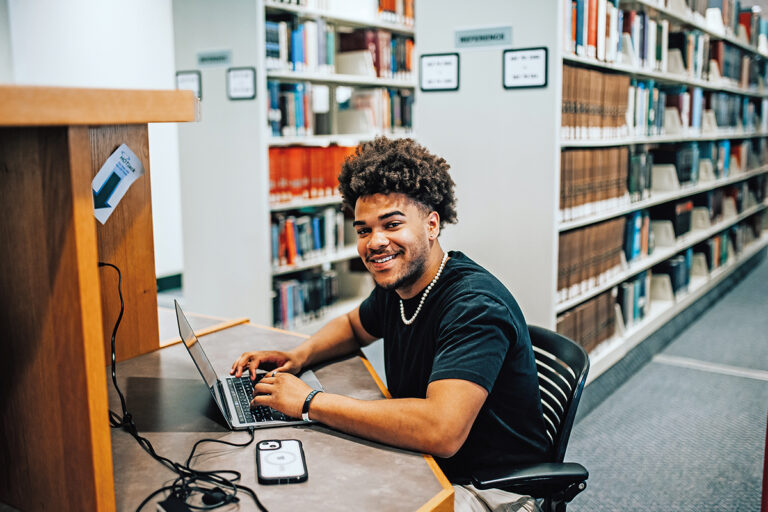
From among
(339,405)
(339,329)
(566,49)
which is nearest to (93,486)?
(339,405)

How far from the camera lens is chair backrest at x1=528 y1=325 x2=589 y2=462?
153 centimetres

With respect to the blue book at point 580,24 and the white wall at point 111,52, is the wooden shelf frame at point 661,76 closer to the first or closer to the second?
the blue book at point 580,24

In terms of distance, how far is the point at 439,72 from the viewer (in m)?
3.03

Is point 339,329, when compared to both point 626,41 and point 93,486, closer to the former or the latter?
point 93,486

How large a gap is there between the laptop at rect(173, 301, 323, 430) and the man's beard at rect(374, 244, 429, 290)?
0.36 meters

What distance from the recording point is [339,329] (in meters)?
1.85

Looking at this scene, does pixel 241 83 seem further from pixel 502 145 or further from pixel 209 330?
pixel 209 330

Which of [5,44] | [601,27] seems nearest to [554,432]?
[601,27]

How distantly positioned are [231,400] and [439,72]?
1.98 meters

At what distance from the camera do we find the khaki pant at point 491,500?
4.62 ft

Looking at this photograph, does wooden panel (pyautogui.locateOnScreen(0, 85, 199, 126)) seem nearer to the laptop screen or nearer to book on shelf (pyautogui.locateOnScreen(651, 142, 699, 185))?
the laptop screen

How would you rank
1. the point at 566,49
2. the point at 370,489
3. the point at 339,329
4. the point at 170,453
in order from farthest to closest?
the point at 566,49, the point at 339,329, the point at 170,453, the point at 370,489

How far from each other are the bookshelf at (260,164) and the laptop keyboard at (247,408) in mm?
2151

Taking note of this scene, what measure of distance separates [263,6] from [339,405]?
2.74 m
